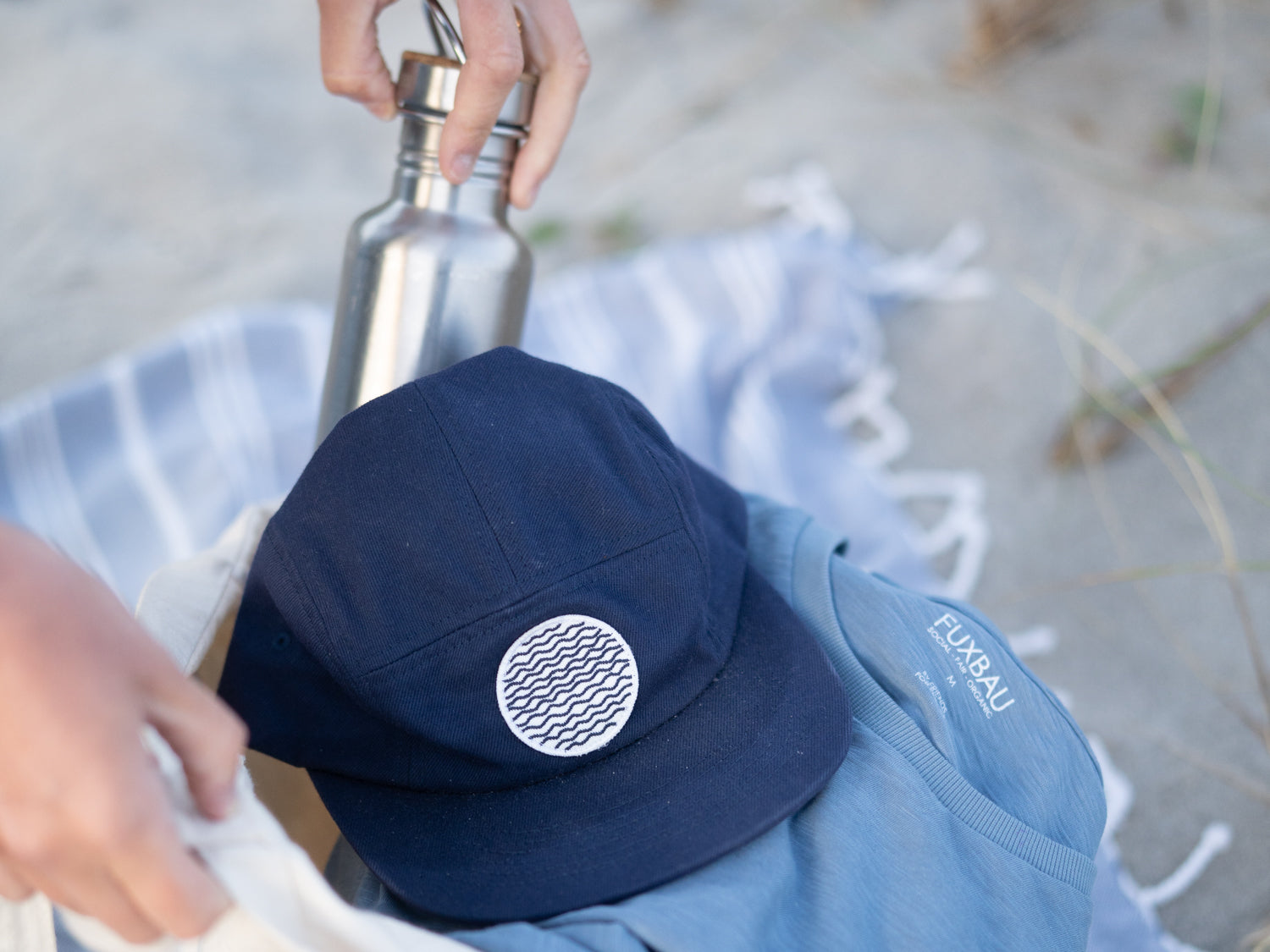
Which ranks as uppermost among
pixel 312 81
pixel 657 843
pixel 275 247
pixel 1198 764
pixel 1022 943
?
pixel 312 81

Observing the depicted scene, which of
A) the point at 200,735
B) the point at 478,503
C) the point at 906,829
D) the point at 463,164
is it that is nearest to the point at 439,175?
the point at 463,164

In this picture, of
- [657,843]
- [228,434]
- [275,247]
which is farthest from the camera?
[275,247]

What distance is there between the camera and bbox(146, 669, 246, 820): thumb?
0.33 metres

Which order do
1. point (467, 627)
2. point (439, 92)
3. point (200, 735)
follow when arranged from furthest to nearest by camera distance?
point (439, 92)
point (467, 627)
point (200, 735)

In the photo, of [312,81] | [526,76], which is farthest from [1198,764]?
[312,81]

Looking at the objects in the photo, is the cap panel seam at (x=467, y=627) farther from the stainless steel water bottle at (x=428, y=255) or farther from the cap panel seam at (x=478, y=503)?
the stainless steel water bottle at (x=428, y=255)

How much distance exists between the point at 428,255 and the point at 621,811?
14.7 inches

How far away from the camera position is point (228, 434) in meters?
1.00

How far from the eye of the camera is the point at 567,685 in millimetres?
493

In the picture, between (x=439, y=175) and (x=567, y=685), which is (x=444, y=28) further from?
(x=567, y=685)

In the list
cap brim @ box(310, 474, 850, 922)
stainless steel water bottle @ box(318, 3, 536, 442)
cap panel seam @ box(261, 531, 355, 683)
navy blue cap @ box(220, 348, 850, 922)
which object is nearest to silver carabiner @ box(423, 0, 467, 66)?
stainless steel water bottle @ box(318, 3, 536, 442)

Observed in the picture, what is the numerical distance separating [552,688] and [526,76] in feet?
1.32

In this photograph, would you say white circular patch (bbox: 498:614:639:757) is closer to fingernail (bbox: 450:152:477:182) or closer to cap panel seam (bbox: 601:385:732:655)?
cap panel seam (bbox: 601:385:732:655)

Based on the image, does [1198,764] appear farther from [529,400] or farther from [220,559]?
[220,559]
